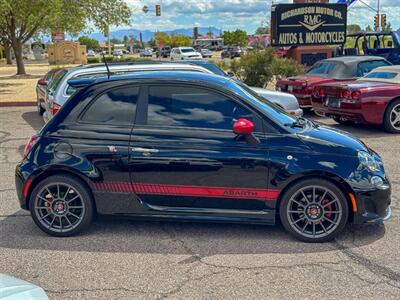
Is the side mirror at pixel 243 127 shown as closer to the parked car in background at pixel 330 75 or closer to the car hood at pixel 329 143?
the car hood at pixel 329 143

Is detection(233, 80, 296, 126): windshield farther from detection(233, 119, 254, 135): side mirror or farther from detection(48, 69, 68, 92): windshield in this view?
detection(48, 69, 68, 92): windshield

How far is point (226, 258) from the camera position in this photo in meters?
3.99

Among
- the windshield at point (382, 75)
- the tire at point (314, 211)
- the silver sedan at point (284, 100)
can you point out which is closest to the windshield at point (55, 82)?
the silver sedan at point (284, 100)

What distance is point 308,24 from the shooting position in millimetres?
17828

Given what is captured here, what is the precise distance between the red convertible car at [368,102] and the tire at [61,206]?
668cm

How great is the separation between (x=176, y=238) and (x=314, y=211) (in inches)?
56.3

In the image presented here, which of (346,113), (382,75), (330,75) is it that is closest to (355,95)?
(346,113)

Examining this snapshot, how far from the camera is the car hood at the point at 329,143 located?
4.21m

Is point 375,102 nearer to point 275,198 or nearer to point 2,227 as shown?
point 275,198

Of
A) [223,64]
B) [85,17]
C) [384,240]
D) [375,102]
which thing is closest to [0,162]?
[384,240]

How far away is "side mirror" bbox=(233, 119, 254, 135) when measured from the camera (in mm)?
4133

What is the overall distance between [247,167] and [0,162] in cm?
538

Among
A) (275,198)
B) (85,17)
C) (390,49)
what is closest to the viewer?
(275,198)

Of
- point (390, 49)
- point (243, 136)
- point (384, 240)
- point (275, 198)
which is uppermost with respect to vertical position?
point (390, 49)
